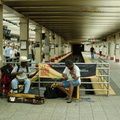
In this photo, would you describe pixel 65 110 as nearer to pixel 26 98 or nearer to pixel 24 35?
pixel 26 98

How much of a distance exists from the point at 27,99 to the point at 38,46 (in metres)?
12.1

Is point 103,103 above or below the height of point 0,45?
below

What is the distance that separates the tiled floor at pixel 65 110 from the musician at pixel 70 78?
1.07ft

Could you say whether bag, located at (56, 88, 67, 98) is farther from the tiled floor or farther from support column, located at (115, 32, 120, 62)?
support column, located at (115, 32, 120, 62)

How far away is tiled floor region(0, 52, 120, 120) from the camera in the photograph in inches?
213

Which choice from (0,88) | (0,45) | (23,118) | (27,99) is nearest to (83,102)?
(27,99)

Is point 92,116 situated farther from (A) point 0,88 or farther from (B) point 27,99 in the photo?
(A) point 0,88

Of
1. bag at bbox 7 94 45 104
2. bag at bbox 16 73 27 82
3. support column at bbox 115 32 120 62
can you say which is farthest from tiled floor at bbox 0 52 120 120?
support column at bbox 115 32 120 62

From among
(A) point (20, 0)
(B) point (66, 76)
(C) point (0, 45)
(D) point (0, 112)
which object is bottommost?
(D) point (0, 112)

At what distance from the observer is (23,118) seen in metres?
5.30

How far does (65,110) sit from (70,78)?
141 centimetres

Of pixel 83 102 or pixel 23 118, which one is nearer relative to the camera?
pixel 23 118

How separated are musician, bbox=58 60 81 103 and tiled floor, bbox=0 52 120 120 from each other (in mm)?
327

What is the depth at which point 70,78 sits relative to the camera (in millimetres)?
7184
